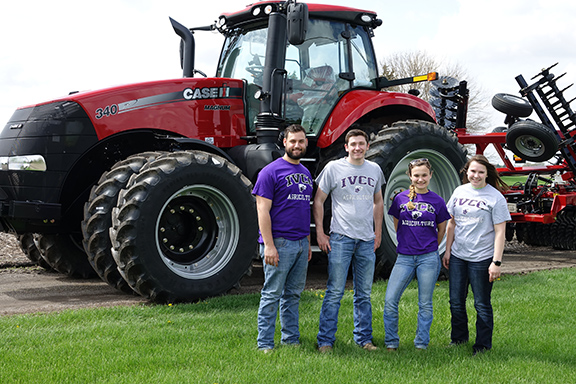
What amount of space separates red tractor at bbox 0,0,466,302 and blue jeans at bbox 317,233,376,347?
161cm

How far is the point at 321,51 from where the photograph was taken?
22.5 ft

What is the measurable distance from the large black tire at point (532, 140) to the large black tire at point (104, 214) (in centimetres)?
594

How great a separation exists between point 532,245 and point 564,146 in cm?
214

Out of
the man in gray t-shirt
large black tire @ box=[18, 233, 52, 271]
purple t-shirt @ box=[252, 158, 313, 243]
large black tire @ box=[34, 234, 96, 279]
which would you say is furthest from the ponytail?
large black tire @ box=[18, 233, 52, 271]

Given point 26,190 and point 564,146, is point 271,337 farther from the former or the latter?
point 564,146

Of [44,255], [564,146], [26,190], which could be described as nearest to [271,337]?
[26,190]

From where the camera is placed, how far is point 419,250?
4.24 meters

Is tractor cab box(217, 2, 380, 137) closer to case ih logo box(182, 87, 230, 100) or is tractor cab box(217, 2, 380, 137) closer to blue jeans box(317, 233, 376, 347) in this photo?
case ih logo box(182, 87, 230, 100)

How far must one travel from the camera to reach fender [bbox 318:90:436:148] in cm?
663

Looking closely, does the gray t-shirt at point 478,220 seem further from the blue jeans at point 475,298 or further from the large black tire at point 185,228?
the large black tire at point 185,228

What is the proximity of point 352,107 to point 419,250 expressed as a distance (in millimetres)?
2897

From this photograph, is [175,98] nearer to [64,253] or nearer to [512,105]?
[64,253]

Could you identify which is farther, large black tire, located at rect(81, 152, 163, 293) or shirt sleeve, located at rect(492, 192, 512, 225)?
large black tire, located at rect(81, 152, 163, 293)

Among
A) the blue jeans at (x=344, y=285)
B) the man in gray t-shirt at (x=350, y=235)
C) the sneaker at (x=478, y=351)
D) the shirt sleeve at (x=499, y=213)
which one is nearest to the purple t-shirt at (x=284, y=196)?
the man in gray t-shirt at (x=350, y=235)
